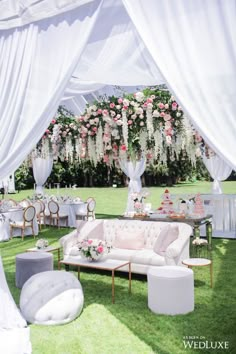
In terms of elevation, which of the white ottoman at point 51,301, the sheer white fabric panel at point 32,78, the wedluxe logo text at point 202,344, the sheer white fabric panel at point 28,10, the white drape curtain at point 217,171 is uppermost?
the sheer white fabric panel at point 28,10

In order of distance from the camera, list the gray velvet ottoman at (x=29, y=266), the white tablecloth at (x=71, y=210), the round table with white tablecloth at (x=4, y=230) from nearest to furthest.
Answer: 1. the gray velvet ottoman at (x=29, y=266)
2. the round table with white tablecloth at (x=4, y=230)
3. the white tablecloth at (x=71, y=210)

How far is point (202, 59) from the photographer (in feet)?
7.88

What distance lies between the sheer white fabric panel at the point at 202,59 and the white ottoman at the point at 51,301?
246 centimetres

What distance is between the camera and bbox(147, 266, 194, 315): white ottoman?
13.5 ft

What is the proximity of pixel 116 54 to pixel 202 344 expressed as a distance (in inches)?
138

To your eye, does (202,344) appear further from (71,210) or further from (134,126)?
(71,210)

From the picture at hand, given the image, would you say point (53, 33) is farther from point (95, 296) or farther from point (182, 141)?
point (182, 141)

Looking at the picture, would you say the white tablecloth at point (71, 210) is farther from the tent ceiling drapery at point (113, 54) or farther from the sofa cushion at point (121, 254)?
the tent ceiling drapery at point (113, 54)

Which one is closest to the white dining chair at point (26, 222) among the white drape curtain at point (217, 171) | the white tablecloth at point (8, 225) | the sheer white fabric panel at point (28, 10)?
the white tablecloth at point (8, 225)

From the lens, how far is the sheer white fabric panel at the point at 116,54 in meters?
4.12

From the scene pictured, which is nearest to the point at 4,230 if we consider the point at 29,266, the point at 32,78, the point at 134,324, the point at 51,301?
the point at 29,266

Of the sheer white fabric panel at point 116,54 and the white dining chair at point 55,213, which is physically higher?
the sheer white fabric panel at point 116,54

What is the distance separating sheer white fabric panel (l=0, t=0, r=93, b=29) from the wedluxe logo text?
3133 millimetres

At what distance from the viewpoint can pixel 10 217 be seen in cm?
950
